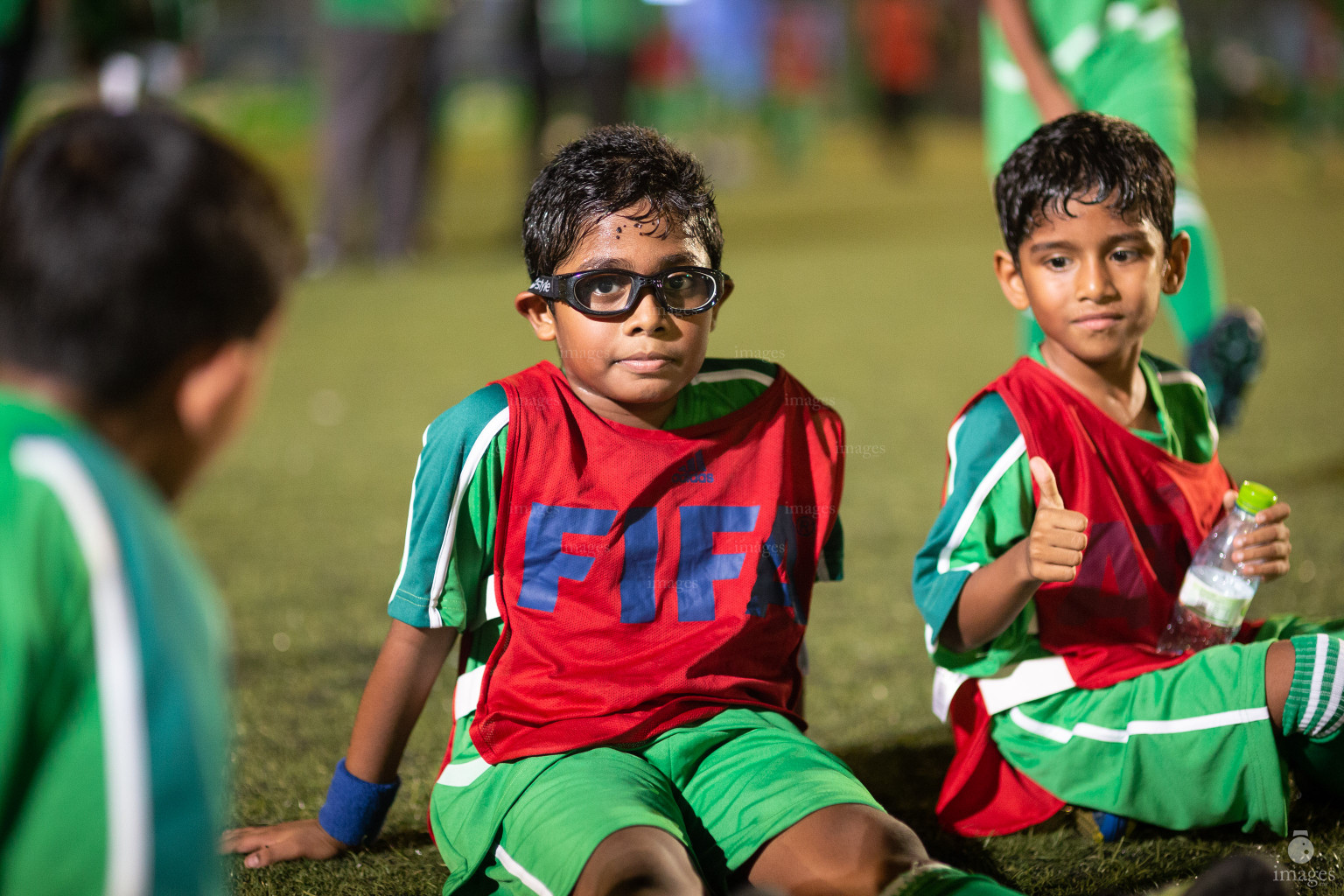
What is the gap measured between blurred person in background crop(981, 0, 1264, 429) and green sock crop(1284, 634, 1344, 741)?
97cm

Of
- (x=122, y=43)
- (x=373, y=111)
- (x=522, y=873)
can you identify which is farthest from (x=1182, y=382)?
(x=373, y=111)

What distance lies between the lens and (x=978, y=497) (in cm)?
152

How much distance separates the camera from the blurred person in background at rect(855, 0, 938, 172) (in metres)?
13.6

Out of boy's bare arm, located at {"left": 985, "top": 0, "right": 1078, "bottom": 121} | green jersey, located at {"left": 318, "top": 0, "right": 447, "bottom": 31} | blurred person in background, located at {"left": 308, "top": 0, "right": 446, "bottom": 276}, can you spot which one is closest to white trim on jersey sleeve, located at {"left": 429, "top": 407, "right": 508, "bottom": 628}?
boy's bare arm, located at {"left": 985, "top": 0, "right": 1078, "bottom": 121}

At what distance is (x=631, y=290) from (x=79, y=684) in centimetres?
76

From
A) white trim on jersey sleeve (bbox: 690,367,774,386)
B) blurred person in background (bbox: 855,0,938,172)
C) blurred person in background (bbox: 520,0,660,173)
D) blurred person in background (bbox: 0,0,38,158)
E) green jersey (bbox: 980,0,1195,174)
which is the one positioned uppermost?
blurred person in background (bbox: 855,0,938,172)

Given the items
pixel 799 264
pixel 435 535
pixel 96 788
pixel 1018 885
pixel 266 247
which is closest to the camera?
pixel 96 788

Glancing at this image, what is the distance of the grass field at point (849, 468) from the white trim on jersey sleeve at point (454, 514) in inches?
14.8

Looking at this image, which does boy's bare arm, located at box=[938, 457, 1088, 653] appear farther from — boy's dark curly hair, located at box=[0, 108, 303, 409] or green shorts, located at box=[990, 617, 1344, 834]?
boy's dark curly hair, located at box=[0, 108, 303, 409]

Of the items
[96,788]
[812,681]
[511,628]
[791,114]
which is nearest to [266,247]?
[96,788]

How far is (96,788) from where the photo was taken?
2.60 ft

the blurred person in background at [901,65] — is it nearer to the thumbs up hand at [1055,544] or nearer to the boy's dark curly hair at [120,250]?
the thumbs up hand at [1055,544]

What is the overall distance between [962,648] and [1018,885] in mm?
284

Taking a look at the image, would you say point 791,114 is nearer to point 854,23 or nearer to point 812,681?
point 854,23
